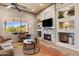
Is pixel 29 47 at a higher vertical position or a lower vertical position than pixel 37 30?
lower

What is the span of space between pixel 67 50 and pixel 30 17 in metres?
0.98

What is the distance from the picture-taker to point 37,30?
2727mm

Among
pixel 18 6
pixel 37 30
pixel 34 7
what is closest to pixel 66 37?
pixel 37 30

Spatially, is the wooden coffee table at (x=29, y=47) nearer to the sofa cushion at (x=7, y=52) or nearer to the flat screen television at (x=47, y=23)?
the sofa cushion at (x=7, y=52)

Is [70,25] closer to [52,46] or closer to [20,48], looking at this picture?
[52,46]

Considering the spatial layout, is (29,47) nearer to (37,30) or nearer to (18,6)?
(37,30)

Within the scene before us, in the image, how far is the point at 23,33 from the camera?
2697mm

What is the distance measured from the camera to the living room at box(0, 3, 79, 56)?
262cm

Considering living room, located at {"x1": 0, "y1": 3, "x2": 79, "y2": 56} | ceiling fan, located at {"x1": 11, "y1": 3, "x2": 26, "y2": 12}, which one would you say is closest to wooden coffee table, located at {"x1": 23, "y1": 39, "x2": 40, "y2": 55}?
living room, located at {"x1": 0, "y1": 3, "x2": 79, "y2": 56}

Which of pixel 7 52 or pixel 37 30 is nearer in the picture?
pixel 7 52

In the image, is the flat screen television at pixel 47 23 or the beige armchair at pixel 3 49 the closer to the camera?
the beige armchair at pixel 3 49

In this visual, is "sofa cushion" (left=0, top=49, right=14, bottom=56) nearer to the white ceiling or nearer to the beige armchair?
the beige armchair

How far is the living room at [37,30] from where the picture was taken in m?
2.62

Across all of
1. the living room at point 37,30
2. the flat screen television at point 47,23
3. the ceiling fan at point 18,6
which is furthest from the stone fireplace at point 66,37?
the ceiling fan at point 18,6
